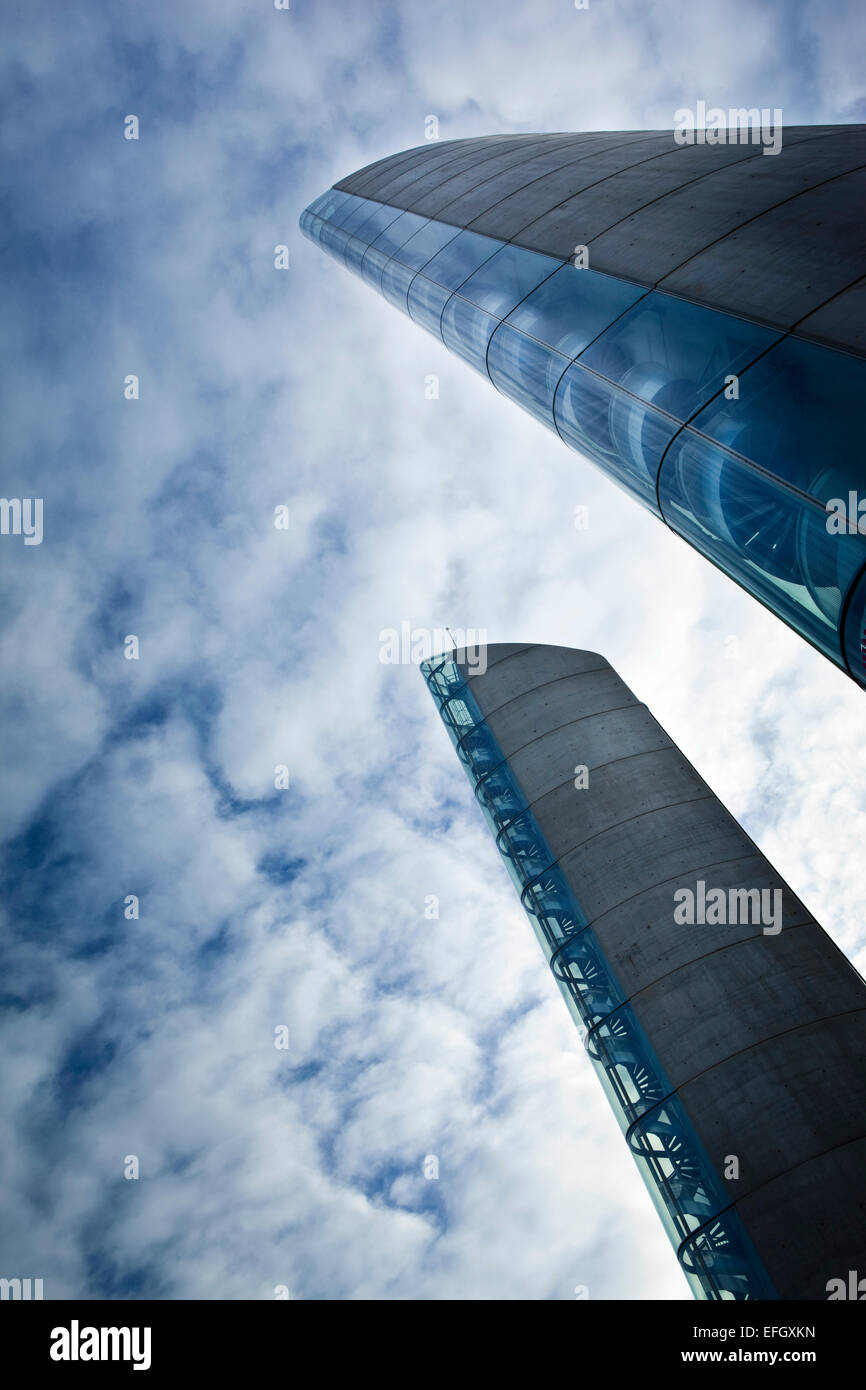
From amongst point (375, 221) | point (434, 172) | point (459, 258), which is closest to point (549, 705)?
point (459, 258)

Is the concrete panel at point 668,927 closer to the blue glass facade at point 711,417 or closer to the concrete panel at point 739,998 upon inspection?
the concrete panel at point 739,998

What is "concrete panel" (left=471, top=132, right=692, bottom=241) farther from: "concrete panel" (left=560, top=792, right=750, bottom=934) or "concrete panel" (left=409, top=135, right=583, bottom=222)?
"concrete panel" (left=560, top=792, right=750, bottom=934)

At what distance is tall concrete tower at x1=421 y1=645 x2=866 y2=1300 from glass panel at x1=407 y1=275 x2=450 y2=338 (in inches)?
420

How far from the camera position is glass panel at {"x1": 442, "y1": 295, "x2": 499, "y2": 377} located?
15938 millimetres

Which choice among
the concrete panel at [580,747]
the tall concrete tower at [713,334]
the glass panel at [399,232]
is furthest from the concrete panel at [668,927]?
the glass panel at [399,232]

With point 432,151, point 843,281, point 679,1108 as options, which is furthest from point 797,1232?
point 432,151

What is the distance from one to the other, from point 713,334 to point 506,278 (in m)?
7.45

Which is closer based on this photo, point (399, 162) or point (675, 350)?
point (675, 350)

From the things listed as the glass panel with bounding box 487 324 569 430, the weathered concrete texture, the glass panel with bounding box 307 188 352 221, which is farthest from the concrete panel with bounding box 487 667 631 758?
the glass panel with bounding box 307 188 352 221

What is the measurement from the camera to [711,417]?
8594mm

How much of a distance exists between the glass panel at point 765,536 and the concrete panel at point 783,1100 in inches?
425

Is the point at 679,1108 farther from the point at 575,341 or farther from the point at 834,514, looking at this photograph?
the point at 575,341

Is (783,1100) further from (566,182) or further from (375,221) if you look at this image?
(375,221)
